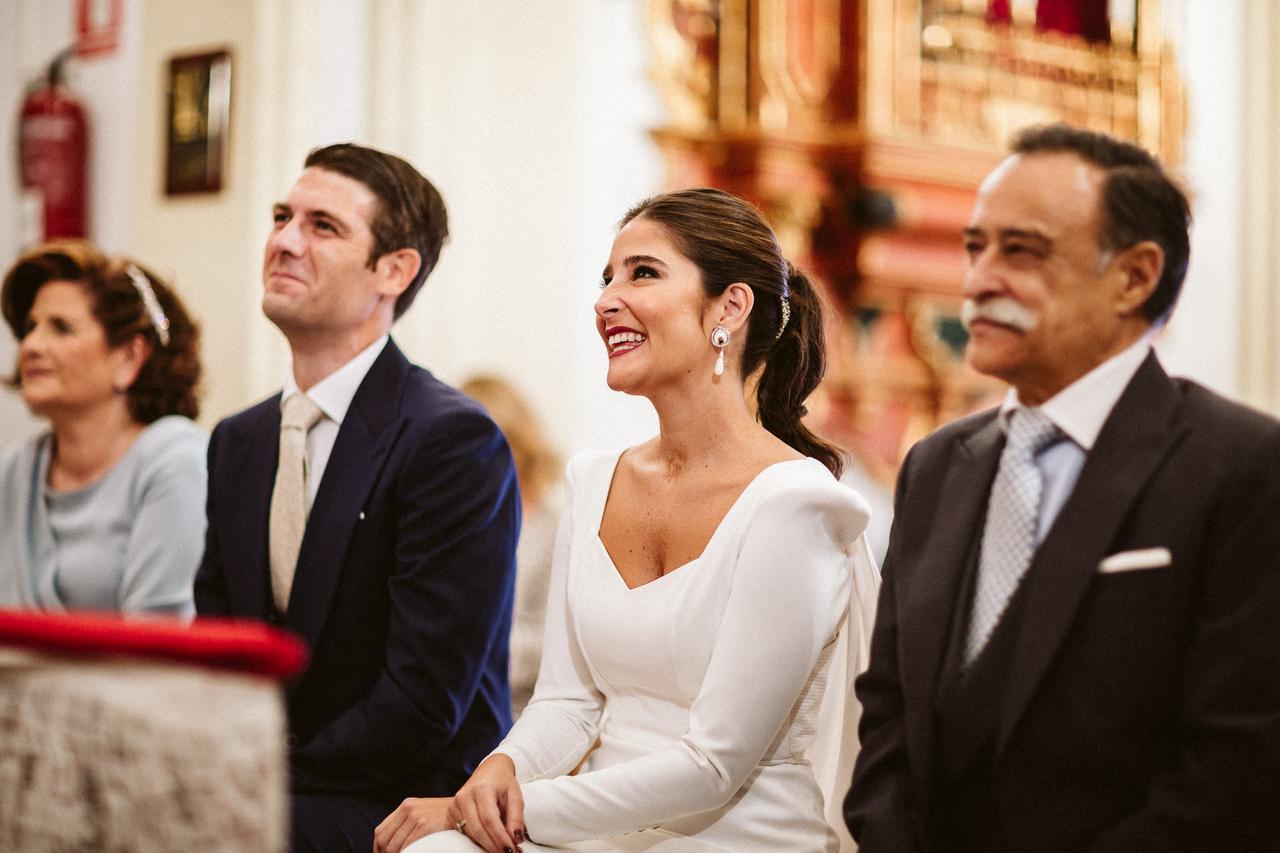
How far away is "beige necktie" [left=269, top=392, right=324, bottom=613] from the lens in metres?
2.80

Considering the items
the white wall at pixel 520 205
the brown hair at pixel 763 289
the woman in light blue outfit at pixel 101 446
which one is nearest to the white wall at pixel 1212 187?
the white wall at pixel 520 205

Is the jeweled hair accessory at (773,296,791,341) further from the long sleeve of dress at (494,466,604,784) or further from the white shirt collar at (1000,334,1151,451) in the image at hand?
the white shirt collar at (1000,334,1151,451)

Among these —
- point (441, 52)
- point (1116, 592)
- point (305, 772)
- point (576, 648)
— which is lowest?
point (305, 772)

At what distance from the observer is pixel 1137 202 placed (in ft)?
6.40

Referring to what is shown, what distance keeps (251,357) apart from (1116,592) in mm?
3598

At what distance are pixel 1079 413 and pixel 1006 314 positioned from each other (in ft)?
0.53

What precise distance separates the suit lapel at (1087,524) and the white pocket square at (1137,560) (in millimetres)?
13

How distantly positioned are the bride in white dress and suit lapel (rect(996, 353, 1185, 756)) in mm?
463

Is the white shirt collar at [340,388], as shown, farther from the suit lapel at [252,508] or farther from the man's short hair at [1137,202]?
the man's short hair at [1137,202]

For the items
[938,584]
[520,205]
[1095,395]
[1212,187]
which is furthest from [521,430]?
[1212,187]

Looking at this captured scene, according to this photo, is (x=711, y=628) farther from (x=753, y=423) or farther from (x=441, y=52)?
(x=441, y=52)

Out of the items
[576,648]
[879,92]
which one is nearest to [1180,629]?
[576,648]

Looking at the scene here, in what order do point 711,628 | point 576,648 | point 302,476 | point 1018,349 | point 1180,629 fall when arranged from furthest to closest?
point 302,476, point 576,648, point 711,628, point 1018,349, point 1180,629

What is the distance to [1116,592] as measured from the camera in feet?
6.04
